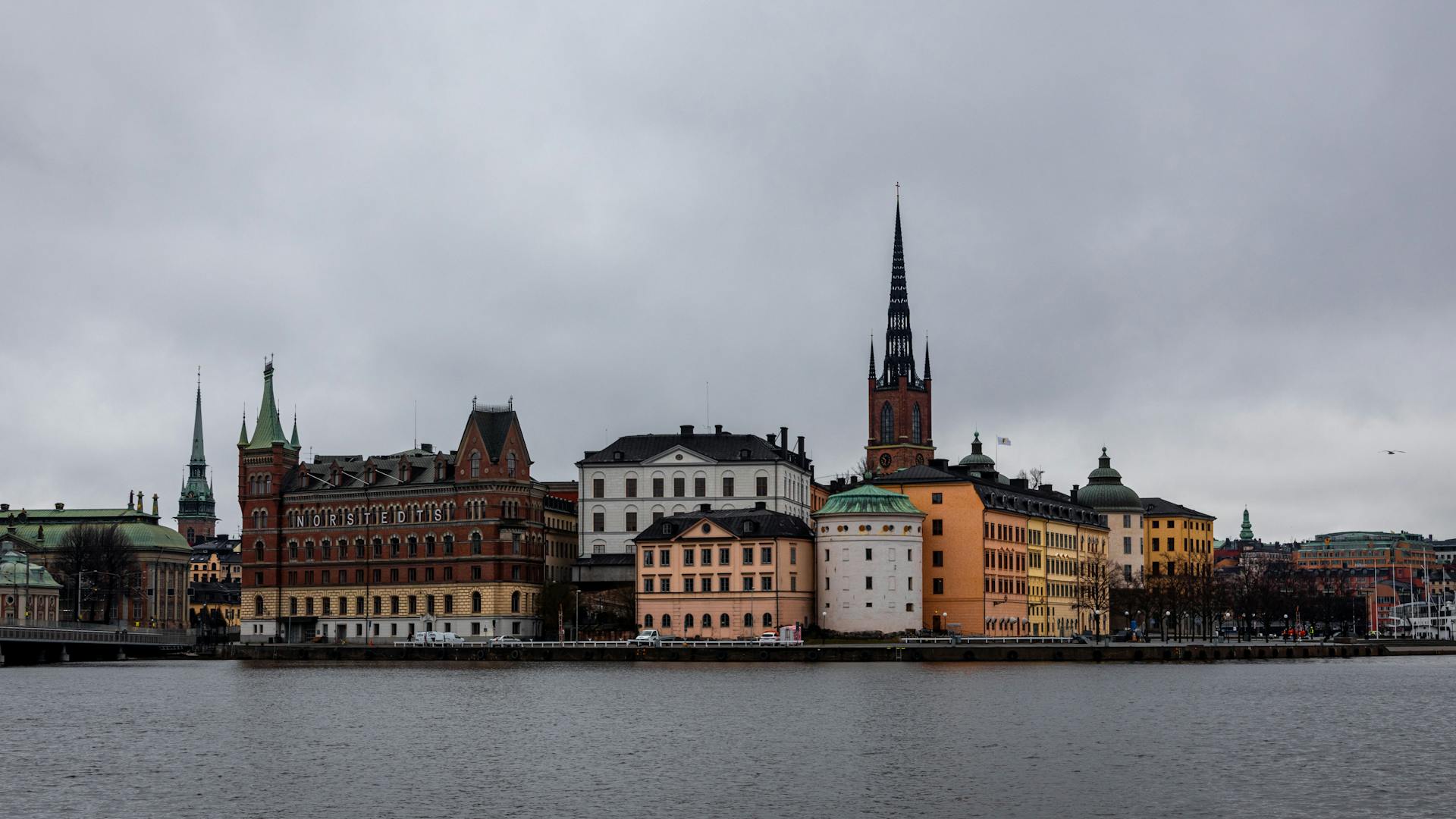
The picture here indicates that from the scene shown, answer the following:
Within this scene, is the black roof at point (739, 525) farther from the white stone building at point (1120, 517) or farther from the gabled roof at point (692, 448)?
the white stone building at point (1120, 517)

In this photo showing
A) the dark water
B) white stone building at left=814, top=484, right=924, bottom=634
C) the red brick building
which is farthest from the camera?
the red brick building

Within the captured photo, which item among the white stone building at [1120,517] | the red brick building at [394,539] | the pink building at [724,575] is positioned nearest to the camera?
the pink building at [724,575]

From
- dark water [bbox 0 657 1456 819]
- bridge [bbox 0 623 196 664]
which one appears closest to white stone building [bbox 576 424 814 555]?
bridge [bbox 0 623 196 664]

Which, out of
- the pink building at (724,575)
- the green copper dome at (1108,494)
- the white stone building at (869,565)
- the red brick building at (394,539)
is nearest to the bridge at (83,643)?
the red brick building at (394,539)

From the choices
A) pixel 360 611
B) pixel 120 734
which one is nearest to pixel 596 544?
pixel 360 611

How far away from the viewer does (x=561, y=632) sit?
14562cm

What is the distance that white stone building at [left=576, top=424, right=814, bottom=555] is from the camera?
158625 millimetres

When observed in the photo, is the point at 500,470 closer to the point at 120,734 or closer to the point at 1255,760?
the point at 120,734

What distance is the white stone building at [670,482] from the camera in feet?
520

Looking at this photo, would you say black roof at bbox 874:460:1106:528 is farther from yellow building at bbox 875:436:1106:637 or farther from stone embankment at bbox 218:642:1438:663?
stone embankment at bbox 218:642:1438:663

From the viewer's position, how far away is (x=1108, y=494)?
18938 centimetres

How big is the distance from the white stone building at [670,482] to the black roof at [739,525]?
34.4 feet

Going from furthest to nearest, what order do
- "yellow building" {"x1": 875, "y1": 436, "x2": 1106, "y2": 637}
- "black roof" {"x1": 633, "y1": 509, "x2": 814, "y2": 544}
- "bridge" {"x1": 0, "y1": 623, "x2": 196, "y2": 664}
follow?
"yellow building" {"x1": 875, "y1": 436, "x2": 1106, "y2": 637} → "bridge" {"x1": 0, "y1": 623, "x2": 196, "y2": 664} → "black roof" {"x1": 633, "y1": 509, "x2": 814, "y2": 544}

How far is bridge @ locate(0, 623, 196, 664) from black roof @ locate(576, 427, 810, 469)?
4361cm
